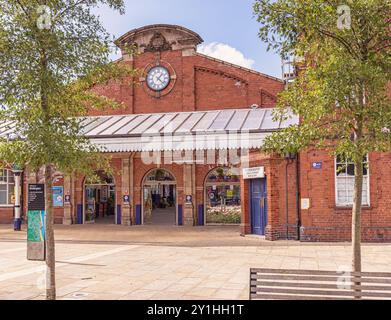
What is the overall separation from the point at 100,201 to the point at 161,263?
565 inches

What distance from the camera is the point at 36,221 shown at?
10.1 meters

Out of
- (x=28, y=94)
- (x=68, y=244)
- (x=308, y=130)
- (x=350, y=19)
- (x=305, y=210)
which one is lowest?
(x=68, y=244)

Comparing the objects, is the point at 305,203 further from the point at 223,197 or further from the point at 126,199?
the point at 126,199

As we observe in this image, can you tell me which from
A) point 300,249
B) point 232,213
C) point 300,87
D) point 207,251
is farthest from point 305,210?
point 300,87

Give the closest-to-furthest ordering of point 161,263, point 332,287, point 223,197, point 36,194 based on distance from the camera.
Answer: point 332,287 → point 36,194 → point 161,263 → point 223,197

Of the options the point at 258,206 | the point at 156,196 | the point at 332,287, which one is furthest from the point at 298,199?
the point at 156,196

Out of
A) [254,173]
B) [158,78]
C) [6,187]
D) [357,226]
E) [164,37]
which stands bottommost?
[357,226]

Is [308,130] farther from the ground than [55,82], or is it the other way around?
[55,82]

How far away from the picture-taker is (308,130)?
261 inches

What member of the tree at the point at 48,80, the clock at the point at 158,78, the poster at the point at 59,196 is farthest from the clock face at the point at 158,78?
the tree at the point at 48,80
